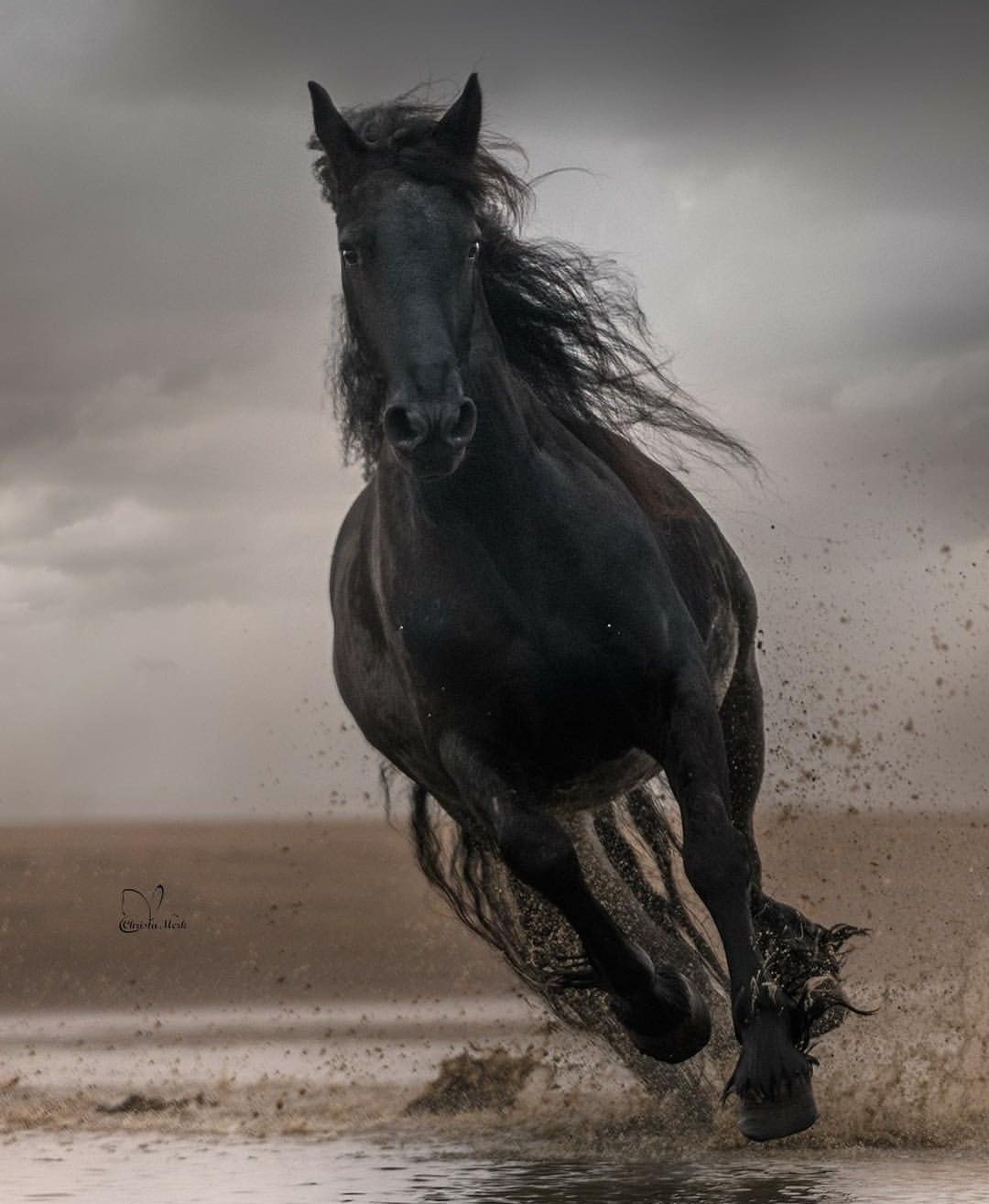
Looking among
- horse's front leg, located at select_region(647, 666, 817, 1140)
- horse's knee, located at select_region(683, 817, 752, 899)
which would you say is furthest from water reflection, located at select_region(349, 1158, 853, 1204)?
horse's knee, located at select_region(683, 817, 752, 899)

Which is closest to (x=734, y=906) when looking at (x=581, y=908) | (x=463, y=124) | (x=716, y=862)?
(x=716, y=862)

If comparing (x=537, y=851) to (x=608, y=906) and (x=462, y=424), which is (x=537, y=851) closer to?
(x=462, y=424)

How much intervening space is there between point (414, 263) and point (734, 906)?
198 centimetres

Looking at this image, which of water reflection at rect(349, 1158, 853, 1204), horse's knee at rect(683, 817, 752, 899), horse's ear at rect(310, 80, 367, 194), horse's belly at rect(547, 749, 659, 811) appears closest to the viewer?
horse's knee at rect(683, 817, 752, 899)

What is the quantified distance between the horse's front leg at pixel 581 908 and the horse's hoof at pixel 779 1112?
560 millimetres

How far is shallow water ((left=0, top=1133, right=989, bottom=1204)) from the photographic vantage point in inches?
261

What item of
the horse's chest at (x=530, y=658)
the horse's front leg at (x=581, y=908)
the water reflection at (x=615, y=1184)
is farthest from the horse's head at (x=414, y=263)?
the water reflection at (x=615, y=1184)

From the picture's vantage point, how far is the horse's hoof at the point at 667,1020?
6.11 meters

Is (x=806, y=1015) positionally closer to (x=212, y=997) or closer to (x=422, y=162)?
(x=422, y=162)

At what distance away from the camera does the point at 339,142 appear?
6043 mm

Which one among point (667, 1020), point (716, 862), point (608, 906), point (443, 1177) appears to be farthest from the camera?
point (608, 906)

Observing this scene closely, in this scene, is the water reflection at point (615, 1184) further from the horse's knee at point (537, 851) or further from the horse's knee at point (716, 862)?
the horse's knee at point (537, 851)

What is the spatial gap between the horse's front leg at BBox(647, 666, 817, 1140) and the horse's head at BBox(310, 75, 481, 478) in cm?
110

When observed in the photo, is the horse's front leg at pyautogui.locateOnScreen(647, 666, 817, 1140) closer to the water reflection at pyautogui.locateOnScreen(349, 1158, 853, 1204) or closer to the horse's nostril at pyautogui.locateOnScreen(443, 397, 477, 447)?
the water reflection at pyautogui.locateOnScreen(349, 1158, 853, 1204)
